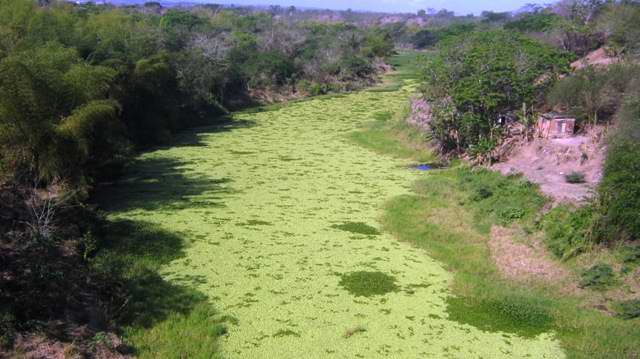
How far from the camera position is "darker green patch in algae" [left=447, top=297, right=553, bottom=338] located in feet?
31.2

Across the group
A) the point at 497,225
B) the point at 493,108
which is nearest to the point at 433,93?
the point at 493,108

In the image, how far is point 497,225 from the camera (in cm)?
1380

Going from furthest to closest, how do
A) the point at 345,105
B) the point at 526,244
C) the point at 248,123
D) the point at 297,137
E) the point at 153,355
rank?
the point at 345,105, the point at 248,123, the point at 297,137, the point at 526,244, the point at 153,355

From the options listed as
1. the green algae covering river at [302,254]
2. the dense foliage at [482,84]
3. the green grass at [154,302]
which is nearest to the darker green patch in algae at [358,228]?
the green algae covering river at [302,254]

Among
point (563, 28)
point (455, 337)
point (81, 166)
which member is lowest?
point (455, 337)

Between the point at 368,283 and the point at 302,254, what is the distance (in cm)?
193

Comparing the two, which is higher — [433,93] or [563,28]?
[563,28]

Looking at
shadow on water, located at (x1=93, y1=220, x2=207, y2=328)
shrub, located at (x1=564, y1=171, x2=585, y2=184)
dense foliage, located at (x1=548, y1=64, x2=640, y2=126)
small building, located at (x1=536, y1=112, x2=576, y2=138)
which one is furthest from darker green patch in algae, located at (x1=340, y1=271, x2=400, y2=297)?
dense foliage, located at (x1=548, y1=64, x2=640, y2=126)

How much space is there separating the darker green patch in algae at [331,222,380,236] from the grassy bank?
18.6 inches

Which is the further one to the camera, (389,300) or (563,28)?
(563,28)

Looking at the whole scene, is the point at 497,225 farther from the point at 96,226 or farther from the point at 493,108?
the point at 96,226

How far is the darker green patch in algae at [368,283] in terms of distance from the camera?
416 inches

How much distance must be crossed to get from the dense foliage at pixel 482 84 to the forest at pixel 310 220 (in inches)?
3.3

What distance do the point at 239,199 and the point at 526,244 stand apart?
791cm
